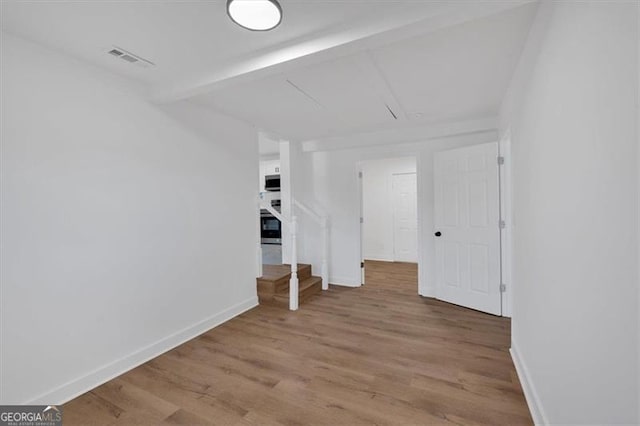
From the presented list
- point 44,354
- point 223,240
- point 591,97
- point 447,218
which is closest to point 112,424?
point 44,354


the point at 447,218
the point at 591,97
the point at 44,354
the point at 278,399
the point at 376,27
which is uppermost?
the point at 376,27

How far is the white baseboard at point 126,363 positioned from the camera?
1.83 meters

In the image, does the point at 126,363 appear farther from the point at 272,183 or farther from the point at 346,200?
the point at 272,183

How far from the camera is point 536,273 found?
1597 millimetres

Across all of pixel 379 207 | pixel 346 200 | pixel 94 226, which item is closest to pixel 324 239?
pixel 346 200

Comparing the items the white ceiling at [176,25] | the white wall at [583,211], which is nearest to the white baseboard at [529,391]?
the white wall at [583,211]

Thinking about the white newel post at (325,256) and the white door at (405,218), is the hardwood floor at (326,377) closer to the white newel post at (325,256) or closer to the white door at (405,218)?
the white newel post at (325,256)

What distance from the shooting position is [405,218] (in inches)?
253

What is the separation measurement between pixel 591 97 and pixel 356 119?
2.62 m

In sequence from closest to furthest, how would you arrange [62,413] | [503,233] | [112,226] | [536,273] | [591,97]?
[591,97] < [536,273] < [62,413] < [112,226] < [503,233]

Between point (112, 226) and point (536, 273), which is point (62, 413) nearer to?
point (112, 226)

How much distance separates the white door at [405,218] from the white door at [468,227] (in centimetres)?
261

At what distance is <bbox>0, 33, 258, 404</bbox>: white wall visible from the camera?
66.4 inches

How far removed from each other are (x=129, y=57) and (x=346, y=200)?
317 cm
